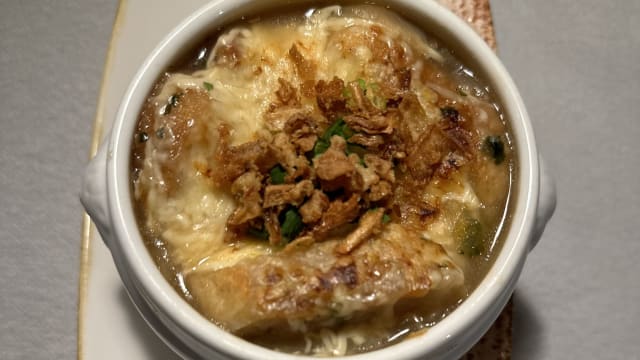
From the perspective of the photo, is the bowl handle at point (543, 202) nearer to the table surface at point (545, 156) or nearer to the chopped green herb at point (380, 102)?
the chopped green herb at point (380, 102)

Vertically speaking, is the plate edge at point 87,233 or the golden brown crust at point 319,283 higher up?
Result: the golden brown crust at point 319,283

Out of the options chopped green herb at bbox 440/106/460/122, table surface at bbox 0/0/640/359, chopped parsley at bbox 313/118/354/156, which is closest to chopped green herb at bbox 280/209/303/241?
chopped parsley at bbox 313/118/354/156

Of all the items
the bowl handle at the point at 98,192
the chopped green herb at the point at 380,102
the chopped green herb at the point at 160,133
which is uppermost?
the chopped green herb at the point at 380,102

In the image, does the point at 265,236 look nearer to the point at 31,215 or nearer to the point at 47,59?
the point at 31,215

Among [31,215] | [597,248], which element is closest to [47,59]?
[31,215]

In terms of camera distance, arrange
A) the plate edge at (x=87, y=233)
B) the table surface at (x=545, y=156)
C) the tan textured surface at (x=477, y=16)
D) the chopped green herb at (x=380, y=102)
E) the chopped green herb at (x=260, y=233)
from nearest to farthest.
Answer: the chopped green herb at (x=260, y=233), the chopped green herb at (x=380, y=102), the plate edge at (x=87, y=233), the table surface at (x=545, y=156), the tan textured surface at (x=477, y=16)

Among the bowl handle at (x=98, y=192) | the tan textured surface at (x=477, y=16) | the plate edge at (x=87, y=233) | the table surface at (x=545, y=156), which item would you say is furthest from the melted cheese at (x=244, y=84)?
the table surface at (x=545, y=156)

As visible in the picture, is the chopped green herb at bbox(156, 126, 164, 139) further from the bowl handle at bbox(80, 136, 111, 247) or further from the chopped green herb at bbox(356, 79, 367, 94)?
the chopped green herb at bbox(356, 79, 367, 94)

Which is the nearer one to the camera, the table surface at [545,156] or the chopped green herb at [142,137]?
the chopped green herb at [142,137]
